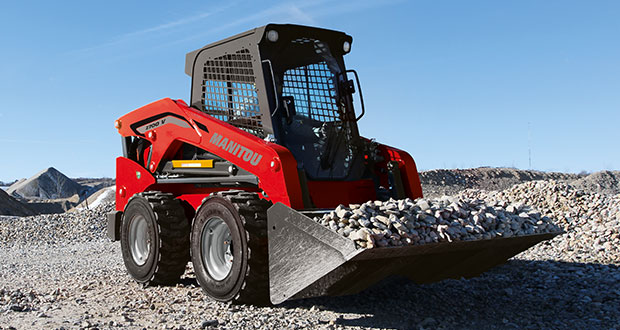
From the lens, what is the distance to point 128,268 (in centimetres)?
754

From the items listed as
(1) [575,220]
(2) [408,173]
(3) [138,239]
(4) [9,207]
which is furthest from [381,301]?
(4) [9,207]

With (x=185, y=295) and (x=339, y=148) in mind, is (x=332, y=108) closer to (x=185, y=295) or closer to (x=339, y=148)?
(x=339, y=148)

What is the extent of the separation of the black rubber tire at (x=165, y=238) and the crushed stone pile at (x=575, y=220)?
516 centimetres

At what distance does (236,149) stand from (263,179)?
0.51 metres

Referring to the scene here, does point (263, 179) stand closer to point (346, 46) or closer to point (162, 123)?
point (162, 123)

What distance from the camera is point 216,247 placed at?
606 centimetres

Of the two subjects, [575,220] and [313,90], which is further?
[575,220]

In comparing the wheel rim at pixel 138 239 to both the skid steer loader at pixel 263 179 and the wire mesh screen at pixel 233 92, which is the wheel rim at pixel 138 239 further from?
the wire mesh screen at pixel 233 92

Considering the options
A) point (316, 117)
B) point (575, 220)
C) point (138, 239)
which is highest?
point (316, 117)

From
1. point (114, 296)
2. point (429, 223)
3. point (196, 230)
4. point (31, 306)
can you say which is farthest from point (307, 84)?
point (31, 306)

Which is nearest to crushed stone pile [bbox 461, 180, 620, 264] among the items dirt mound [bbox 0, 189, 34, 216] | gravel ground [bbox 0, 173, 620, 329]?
gravel ground [bbox 0, 173, 620, 329]

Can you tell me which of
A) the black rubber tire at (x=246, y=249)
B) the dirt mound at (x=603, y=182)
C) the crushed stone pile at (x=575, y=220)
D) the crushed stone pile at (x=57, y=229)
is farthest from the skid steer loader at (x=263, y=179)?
the dirt mound at (x=603, y=182)

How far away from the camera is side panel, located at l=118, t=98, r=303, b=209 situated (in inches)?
219

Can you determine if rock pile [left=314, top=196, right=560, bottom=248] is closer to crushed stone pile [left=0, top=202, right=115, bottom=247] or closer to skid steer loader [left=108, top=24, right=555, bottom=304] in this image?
skid steer loader [left=108, top=24, right=555, bottom=304]
